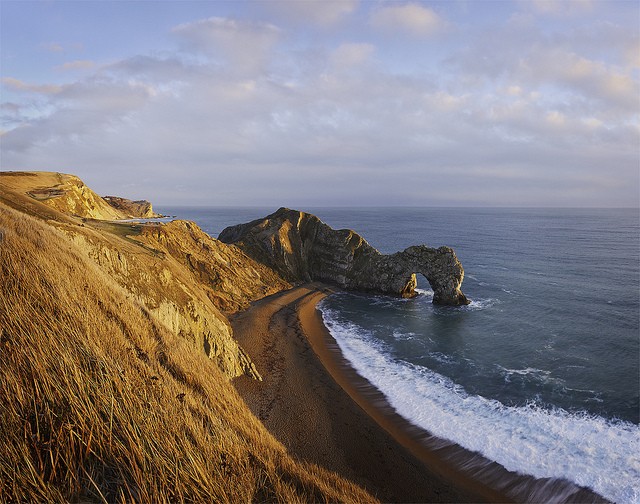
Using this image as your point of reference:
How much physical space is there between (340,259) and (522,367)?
1262 inches

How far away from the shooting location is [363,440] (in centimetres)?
1753

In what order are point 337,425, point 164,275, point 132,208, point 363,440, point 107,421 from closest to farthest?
1. point 107,421
2. point 363,440
3. point 337,425
4. point 164,275
5. point 132,208

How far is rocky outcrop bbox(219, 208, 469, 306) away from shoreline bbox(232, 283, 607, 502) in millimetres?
22683

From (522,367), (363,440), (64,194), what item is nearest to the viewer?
(363,440)

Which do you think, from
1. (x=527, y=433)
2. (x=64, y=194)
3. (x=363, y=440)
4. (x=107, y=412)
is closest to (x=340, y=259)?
(x=527, y=433)

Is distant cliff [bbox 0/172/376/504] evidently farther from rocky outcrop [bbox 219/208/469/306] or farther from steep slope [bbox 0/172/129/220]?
rocky outcrop [bbox 219/208/469/306]

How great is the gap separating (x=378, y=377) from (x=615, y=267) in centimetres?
6183

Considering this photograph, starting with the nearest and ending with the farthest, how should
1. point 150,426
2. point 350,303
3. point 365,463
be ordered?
point 150,426 < point 365,463 < point 350,303

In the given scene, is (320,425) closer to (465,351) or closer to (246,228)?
(465,351)

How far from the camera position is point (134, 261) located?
22000 millimetres

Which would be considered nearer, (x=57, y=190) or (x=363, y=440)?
(x=363, y=440)

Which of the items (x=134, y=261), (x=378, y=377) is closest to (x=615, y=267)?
(x=378, y=377)

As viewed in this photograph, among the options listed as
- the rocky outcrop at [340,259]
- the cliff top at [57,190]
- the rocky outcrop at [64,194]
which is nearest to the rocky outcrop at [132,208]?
the cliff top at [57,190]

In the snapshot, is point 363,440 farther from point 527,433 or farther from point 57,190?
point 57,190
